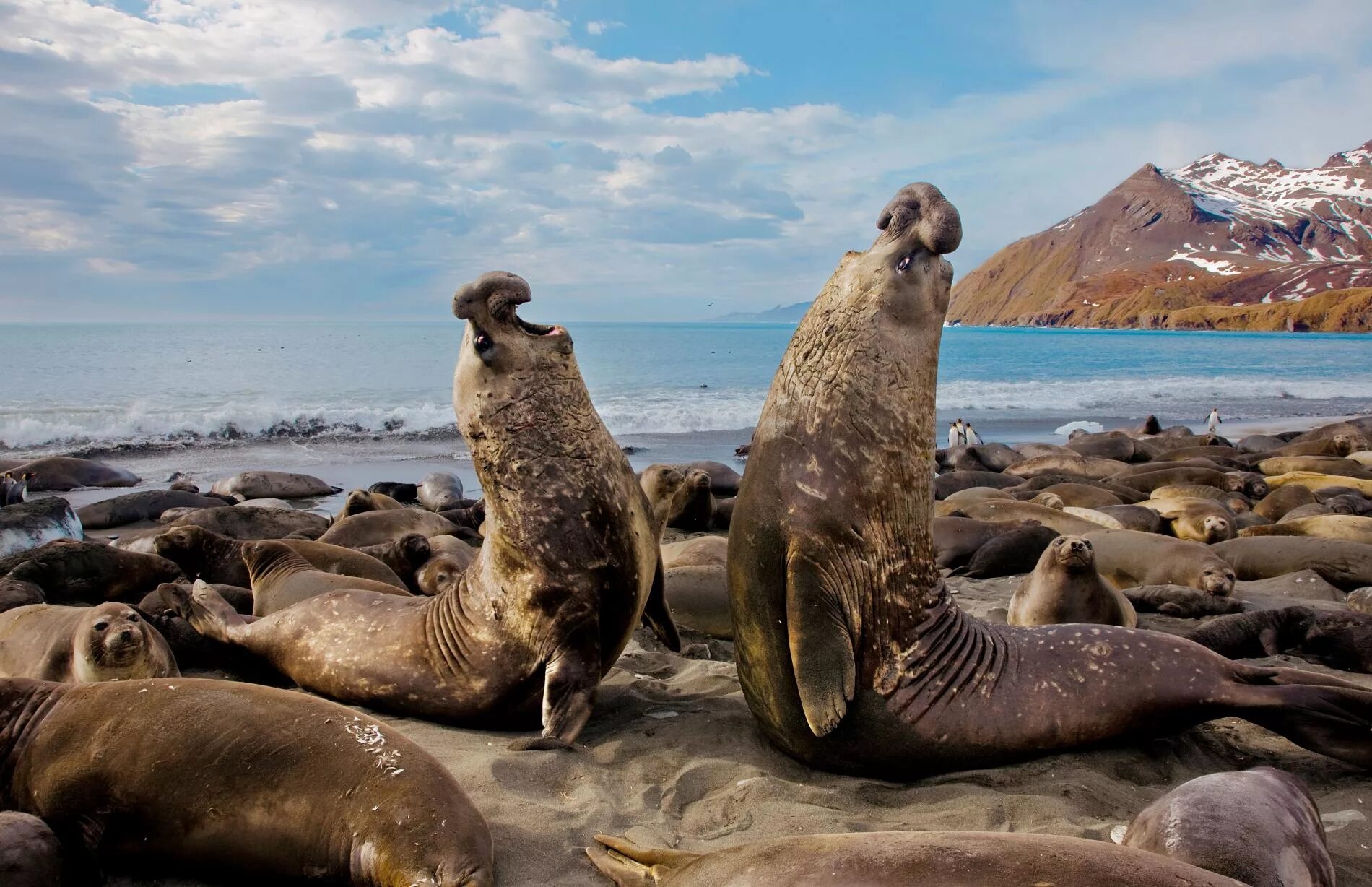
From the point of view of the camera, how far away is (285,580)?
250 inches

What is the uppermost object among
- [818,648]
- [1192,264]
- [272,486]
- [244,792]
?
[1192,264]

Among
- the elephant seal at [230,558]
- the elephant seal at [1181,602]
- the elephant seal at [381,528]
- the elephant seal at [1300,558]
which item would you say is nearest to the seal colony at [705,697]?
the elephant seal at [1181,602]

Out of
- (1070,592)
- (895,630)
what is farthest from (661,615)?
(1070,592)

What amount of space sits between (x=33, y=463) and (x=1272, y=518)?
1744 cm

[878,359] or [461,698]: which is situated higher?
[878,359]

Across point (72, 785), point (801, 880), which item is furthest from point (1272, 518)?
point (72, 785)

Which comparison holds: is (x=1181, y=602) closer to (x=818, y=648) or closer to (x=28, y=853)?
(x=818, y=648)

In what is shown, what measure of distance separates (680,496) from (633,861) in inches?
233

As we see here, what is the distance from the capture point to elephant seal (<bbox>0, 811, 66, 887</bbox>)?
8.82ft

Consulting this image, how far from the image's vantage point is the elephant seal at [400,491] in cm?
1364

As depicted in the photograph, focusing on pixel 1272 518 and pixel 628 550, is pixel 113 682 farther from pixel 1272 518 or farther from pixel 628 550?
pixel 1272 518

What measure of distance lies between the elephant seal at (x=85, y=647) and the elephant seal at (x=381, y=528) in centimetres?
375

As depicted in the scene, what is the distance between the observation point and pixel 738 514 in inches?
165

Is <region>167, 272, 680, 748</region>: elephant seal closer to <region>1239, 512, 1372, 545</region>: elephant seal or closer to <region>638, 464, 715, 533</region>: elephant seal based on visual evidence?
<region>638, 464, 715, 533</region>: elephant seal
